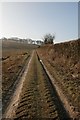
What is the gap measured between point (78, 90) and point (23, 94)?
13.2 feet

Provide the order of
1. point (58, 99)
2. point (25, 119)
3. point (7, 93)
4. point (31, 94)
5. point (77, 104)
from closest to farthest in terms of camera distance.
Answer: point (25, 119), point (77, 104), point (58, 99), point (31, 94), point (7, 93)

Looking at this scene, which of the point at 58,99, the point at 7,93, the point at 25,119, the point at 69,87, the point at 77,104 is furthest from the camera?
the point at 69,87

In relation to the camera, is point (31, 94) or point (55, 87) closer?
point (31, 94)

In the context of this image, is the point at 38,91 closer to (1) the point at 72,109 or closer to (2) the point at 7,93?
(2) the point at 7,93

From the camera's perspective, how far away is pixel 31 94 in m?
16.2

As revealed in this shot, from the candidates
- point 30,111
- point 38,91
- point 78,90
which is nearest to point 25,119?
point 30,111

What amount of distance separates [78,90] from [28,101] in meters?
4.61

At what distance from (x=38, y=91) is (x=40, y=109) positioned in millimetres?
4646

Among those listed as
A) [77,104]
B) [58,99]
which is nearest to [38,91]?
[58,99]

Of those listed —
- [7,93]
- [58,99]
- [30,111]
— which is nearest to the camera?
[30,111]

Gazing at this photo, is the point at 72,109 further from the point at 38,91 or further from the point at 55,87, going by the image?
the point at 55,87

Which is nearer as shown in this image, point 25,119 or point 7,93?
point 25,119

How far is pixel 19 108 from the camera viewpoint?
1292 cm

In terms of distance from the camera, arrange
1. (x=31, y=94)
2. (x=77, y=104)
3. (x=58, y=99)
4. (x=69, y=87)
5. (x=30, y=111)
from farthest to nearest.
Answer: (x=69, y=87) → (x=31, y=94) → (x=58, y=99) → (x=77, y=104) → (x=30, y=111)
